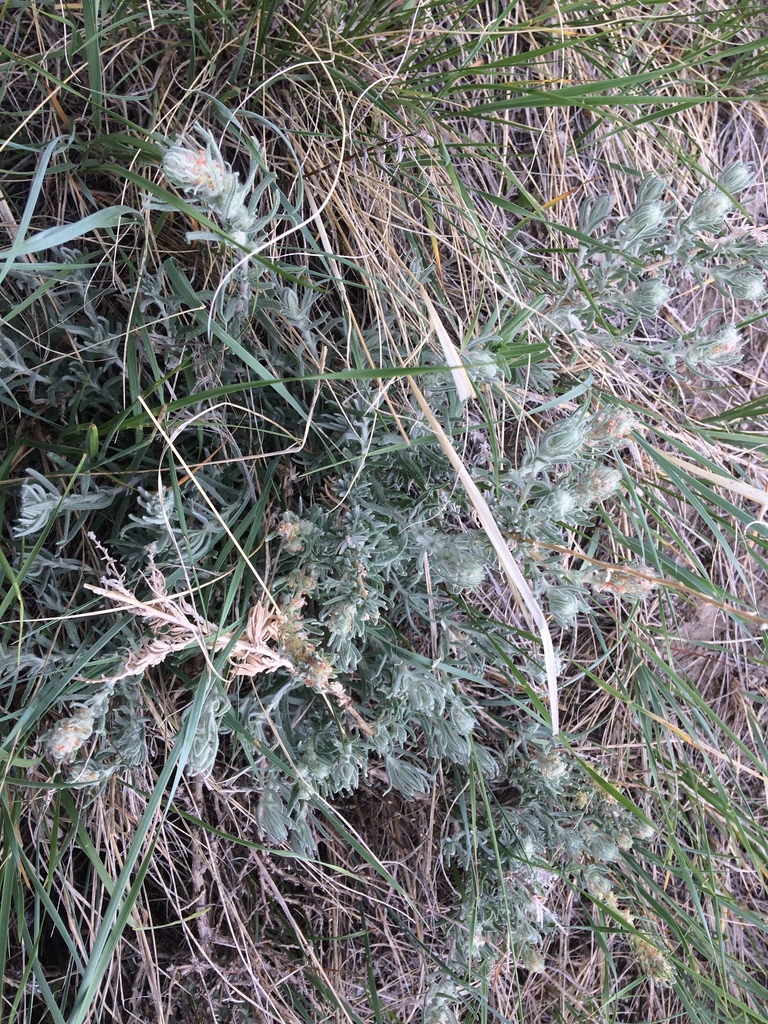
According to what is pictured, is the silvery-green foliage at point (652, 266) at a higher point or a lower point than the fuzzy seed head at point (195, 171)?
lower

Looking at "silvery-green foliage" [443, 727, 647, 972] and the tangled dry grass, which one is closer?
the tangled dry grass

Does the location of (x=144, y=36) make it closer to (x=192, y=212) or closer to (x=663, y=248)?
(x=192, y=212)

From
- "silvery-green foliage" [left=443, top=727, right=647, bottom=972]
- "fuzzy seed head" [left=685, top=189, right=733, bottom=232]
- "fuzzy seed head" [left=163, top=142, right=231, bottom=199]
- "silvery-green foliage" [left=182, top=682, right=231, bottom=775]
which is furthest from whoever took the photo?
"silvery-green foliage" [left=443, top=727, right=647, bottom=972]

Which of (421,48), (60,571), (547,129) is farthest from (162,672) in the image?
(547,129)

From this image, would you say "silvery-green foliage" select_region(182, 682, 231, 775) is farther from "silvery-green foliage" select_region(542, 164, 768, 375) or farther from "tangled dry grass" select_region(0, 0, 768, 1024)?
"silvery-green foliage" select_region(542, 164, 768, 375)

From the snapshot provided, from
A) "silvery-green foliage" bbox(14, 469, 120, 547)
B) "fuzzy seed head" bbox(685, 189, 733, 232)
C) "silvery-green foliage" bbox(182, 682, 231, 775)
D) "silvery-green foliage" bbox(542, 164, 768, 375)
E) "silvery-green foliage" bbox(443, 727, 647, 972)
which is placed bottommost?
"silvery-green foliage" bbox(443, 727, 647, 972)

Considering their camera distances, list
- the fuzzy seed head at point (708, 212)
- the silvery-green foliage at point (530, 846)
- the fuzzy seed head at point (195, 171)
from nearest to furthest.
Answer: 1. the fuzzy seed head at point (195, 171)
2. the fuzzy seed head at point (708, 212)
3. the silvery-green foliage at point (530, 846)

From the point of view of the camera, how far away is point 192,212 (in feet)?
4.17

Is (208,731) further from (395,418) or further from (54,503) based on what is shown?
(395,418)

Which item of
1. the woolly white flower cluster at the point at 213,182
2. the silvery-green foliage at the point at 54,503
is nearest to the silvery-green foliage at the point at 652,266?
the woolly white flower cluster at the point at 213,182

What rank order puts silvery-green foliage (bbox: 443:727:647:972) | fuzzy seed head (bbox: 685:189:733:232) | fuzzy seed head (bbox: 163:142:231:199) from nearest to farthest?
fuzzy seed head (bbox: 163:142:231:199)
fuzzy seed head (bbox: 685:189:733:232)
silvery-green foliage (bbox: 443:727:647:972)

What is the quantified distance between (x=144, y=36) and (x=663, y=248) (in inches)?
53.6

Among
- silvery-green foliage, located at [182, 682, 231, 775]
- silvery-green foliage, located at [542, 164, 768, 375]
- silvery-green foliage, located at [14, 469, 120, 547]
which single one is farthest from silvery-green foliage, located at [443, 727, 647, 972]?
silvery-green foliage, located at [14, 469, 120, 547]

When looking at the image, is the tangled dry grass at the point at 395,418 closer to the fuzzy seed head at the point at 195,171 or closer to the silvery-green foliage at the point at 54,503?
the silvery-green foliage at the point at 54,503
